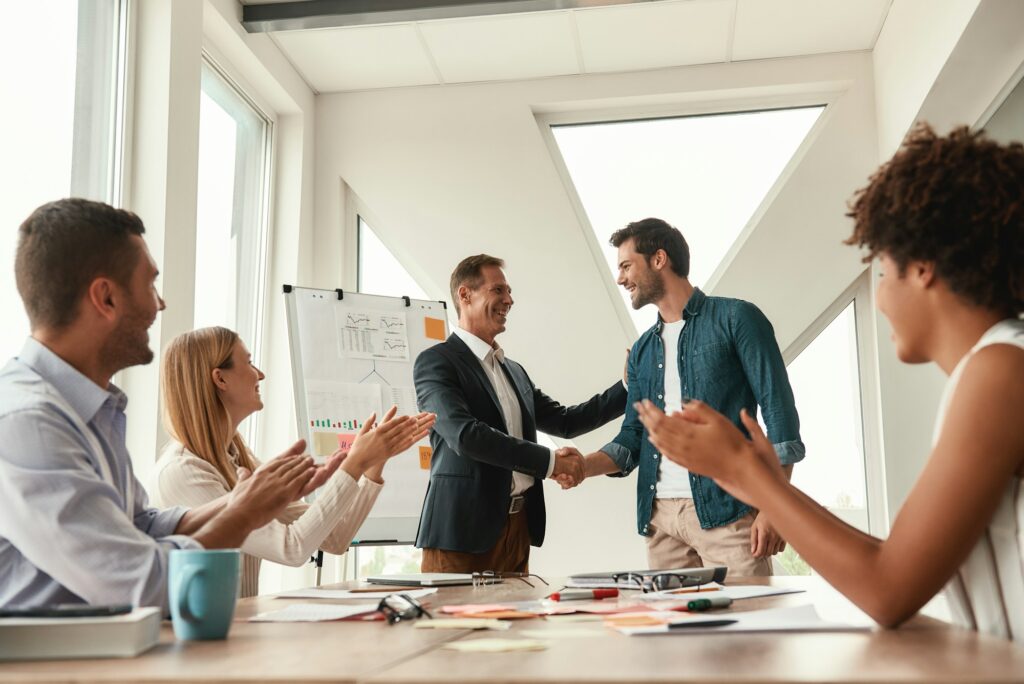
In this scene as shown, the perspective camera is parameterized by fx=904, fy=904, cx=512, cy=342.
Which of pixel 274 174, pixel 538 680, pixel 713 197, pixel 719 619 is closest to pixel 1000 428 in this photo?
pixel 719 619

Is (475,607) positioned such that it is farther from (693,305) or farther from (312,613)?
(693,305)

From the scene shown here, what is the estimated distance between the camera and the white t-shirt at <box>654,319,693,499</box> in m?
2.98

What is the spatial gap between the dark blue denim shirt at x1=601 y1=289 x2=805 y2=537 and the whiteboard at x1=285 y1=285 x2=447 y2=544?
1147 millimetres

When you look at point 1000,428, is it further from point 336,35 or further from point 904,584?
point 336,35

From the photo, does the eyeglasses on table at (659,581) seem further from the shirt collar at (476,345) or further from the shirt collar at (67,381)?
the shirt collar at (476,345)

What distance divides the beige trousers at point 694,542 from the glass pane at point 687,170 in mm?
1944

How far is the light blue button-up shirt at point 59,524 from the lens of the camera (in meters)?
1.21

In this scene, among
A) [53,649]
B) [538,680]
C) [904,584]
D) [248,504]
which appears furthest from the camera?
[248,504]

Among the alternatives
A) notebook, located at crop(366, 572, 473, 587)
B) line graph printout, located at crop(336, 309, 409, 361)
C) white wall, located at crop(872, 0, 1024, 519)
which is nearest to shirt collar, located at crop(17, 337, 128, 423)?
notebook, located at crop(366, 572, 473, 587)

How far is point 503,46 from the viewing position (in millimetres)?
4602

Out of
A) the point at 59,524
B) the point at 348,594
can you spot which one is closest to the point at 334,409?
the point at 348,594

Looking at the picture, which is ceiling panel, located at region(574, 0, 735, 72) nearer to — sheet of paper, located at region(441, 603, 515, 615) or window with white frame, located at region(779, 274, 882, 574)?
window with white frame, located at region(779, 274, 882, 574)

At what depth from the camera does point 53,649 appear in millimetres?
960

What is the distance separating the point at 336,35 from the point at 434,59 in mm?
532
